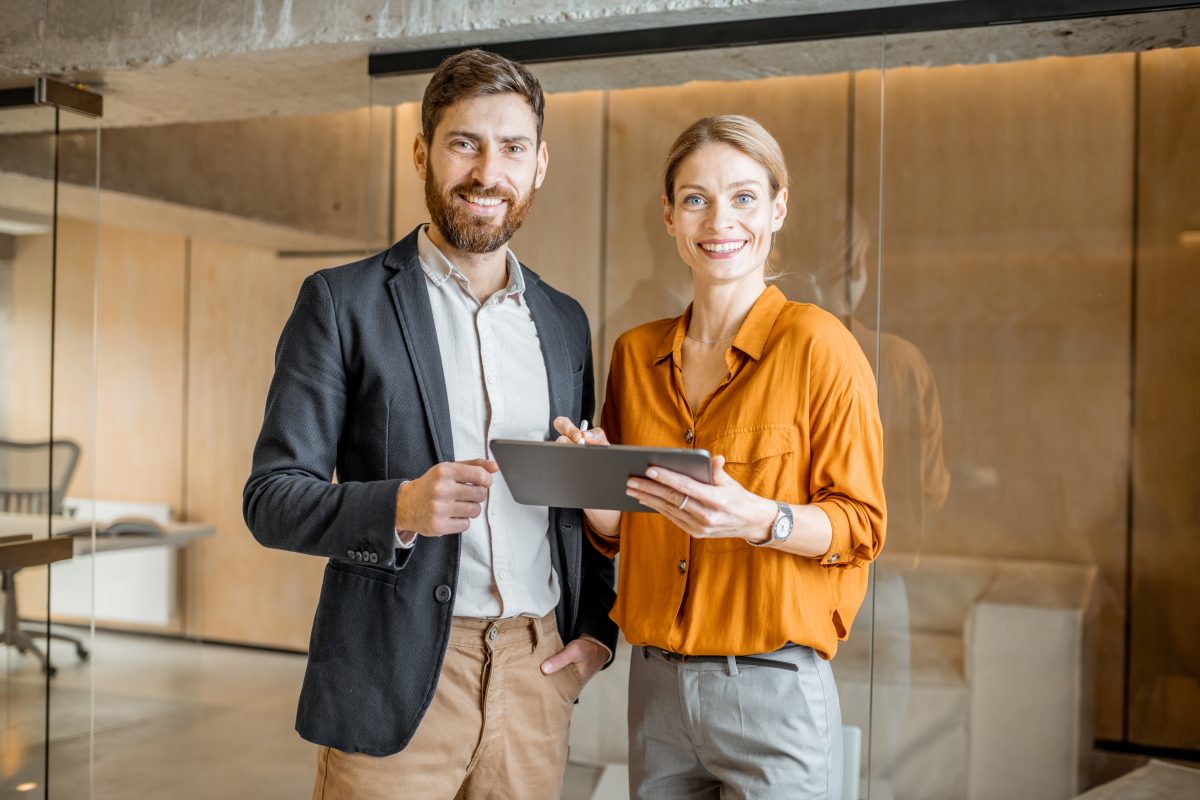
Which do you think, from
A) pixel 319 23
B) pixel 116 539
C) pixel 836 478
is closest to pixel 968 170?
pixel 836 478

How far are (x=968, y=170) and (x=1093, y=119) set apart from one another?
368 mm

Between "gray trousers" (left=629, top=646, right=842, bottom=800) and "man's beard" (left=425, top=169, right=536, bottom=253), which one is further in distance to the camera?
"man's beard" (left=425, top=169, right=536, bottom=253)

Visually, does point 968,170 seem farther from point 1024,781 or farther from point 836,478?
point 1024,781

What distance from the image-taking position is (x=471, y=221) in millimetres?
1831

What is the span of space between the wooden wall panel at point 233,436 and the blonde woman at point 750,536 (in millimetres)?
4797

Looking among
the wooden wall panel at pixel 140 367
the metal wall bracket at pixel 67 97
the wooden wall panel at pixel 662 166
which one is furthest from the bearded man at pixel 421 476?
the wooden wall panel at pixel 140 367

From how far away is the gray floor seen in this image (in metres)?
3.18

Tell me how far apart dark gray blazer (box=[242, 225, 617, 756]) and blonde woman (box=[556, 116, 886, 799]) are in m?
0.32

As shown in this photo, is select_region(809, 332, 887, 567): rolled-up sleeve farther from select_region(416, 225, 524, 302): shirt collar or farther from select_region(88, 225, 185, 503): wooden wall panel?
select_region(88, 225, 185, 503): wooden wall panel

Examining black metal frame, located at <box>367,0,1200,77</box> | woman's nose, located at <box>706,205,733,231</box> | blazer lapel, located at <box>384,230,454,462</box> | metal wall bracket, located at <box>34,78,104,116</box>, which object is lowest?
blazer lapel, located at <box>384,230,454,462</box>

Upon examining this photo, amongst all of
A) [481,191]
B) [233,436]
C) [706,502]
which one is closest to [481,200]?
[481,191]

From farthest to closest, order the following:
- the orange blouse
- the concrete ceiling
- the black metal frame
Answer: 1. the concrete ceiling
2. the black metal frame
3. the orange blouse

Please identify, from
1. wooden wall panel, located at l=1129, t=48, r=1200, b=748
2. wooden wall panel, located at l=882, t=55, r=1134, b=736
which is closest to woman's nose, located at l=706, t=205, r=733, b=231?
wooden wall panel, located at l=882, t=55, r=1134, b=736

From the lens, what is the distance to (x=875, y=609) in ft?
9.53
